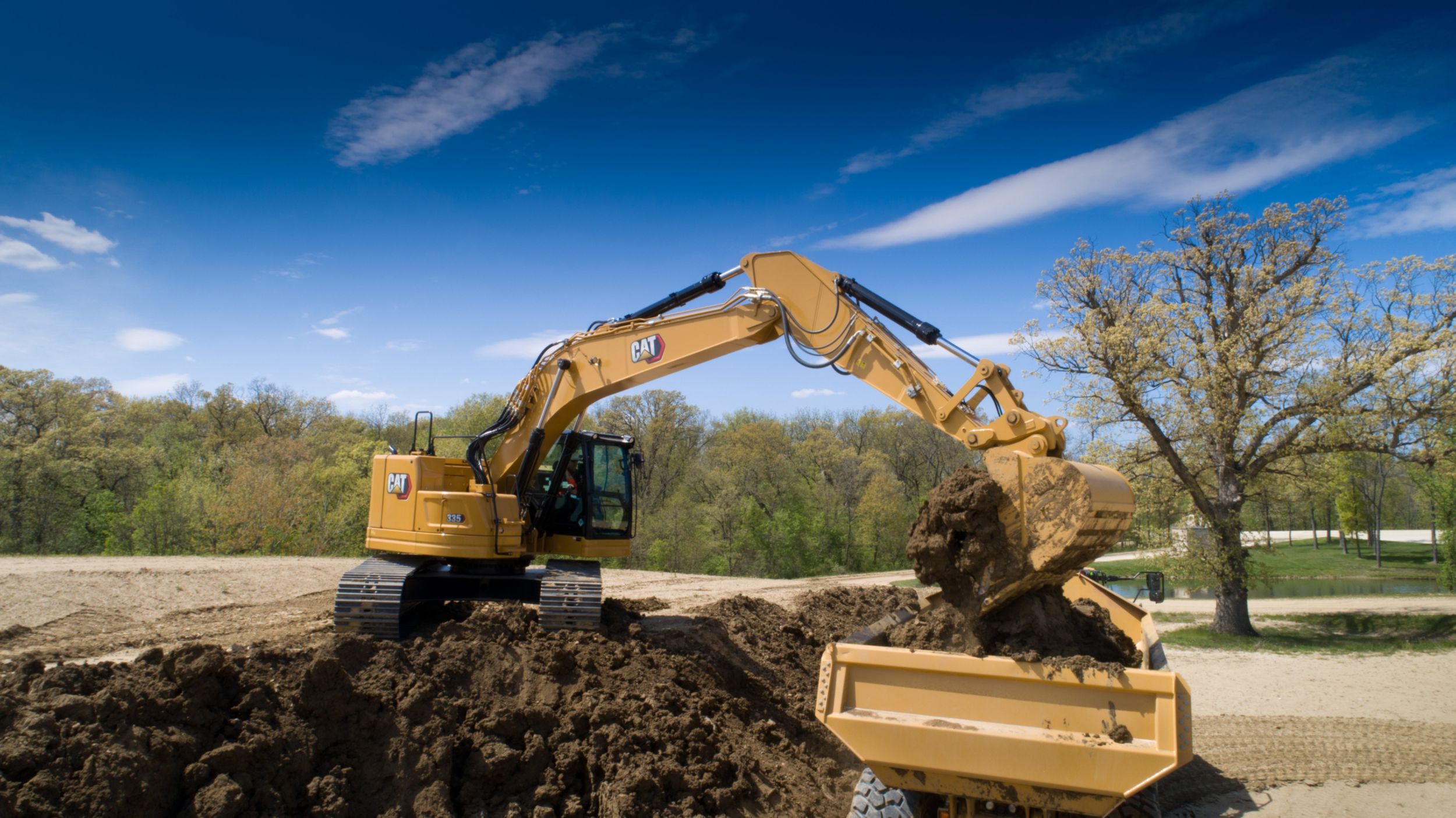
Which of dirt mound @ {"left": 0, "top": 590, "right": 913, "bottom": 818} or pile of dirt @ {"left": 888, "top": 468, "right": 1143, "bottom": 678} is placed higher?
pile of dirt @ {"left": 888, "top": 468, "right": 1143, "bottom": 678}

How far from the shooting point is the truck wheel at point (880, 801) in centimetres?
450

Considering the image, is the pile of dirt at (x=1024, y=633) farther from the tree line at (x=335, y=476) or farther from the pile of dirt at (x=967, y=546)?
the tree line at (x=335, y=476)

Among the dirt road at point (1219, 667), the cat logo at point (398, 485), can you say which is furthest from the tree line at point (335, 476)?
the cat logo at point (398, 485)

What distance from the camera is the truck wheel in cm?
450

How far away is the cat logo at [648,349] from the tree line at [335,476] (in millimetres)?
19969

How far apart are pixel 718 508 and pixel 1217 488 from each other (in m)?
21.7

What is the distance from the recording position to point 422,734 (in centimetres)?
582

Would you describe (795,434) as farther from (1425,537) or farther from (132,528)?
(1425,537)

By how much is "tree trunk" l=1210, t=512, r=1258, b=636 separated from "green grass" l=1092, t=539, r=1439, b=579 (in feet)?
41.7

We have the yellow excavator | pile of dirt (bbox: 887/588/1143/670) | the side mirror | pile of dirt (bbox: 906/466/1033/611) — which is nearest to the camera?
pile of dirt (bbox: 887/588/1143/670)

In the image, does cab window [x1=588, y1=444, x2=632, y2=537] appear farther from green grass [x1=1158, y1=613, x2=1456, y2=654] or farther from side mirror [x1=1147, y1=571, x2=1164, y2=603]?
green grass [x1=1158, y1=613, x2=1456, y2=654]

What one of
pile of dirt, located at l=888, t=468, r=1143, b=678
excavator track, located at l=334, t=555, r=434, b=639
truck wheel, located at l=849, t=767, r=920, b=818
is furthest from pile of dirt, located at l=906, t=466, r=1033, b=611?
excavator track, located at l=334, t=555, r=434, b=639

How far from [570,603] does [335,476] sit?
2634cm

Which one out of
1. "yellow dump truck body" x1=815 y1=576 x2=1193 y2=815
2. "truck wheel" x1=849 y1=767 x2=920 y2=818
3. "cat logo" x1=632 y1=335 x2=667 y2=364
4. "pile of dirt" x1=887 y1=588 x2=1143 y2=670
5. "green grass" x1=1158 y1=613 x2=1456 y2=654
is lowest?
"green grass" x1=1158 y1=613 x2=1456 y2=654
